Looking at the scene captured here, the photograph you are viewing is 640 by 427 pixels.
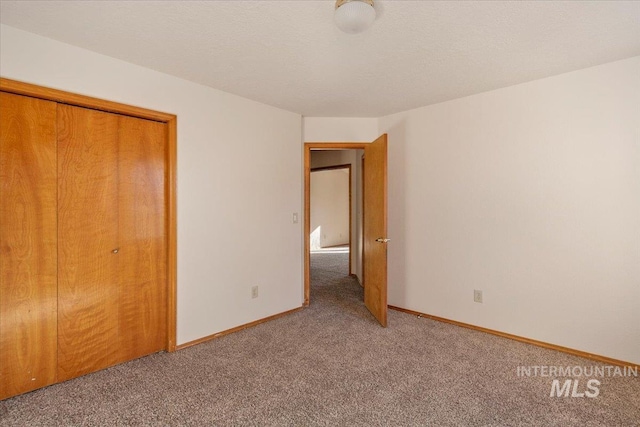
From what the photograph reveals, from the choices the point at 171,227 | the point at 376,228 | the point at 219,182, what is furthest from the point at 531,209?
the point at 171,227

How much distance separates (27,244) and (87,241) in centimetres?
31

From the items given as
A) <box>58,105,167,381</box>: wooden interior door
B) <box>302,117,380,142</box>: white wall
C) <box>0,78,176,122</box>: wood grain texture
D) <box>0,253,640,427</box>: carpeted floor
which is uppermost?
<box>302,117,380,142</box>: white wall

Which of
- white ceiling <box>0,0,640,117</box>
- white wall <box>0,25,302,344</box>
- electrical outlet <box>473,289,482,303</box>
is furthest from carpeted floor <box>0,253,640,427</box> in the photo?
white ceiling <box>0,0,640,117</box>

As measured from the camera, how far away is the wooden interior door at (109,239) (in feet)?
6.73

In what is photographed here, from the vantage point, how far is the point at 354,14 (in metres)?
1.50

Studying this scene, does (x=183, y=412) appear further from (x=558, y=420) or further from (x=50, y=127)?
(x=558, y=420)

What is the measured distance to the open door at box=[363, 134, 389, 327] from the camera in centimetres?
299

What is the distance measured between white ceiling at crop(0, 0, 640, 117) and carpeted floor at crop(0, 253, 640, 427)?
225 centimetres

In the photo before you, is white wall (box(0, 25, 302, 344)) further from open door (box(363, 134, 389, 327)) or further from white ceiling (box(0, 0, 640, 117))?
open door (box(363, 134, 389, 327))

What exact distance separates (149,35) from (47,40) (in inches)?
26.2

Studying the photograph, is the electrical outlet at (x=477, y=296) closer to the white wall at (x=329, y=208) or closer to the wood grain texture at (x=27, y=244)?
the wood grain texture at (x=27, y=244)

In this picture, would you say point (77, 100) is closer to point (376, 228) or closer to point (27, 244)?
point (27, 244)

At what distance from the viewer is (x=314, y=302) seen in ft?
12.3

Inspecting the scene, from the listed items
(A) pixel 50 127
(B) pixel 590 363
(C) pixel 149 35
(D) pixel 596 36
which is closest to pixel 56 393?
(A) pixel 50 127
